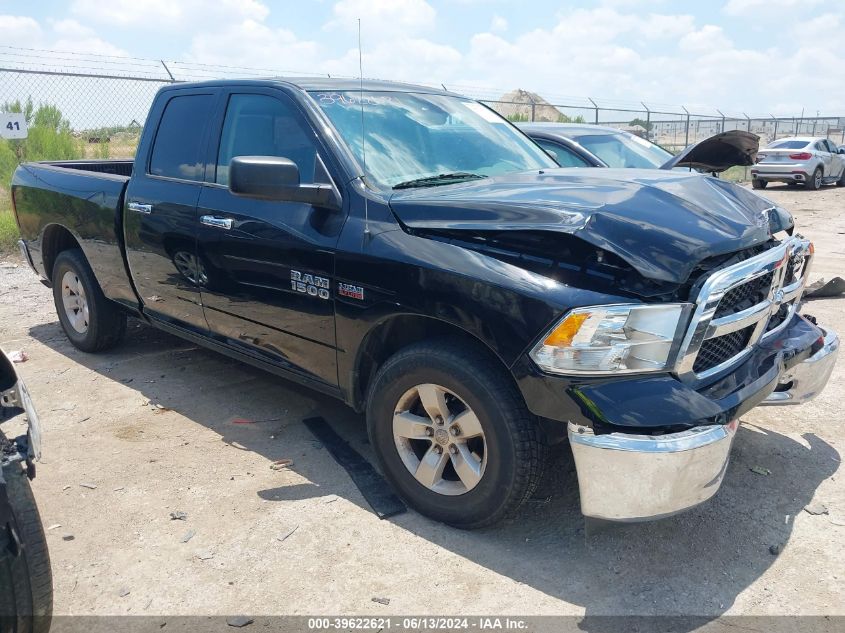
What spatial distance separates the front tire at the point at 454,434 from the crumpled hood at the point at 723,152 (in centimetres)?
334

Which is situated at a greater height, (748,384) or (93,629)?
(748,384)

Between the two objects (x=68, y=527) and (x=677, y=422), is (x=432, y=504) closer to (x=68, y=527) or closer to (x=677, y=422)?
(x=677, y=422)

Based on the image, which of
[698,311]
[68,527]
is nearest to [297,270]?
[68,527]

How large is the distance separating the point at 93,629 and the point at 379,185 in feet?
7.12

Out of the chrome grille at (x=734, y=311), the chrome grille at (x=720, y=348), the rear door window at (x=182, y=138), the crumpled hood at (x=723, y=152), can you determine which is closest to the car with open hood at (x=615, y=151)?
the crumpled hood at (x=723, y=152)

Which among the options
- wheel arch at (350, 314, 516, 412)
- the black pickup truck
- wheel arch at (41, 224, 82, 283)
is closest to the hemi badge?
the black pickup truck

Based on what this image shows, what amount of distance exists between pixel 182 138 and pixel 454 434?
2652 mm

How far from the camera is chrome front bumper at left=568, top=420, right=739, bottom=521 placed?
2541mm

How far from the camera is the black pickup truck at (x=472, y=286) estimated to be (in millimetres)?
2645

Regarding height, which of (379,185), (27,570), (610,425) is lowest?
(27,570)

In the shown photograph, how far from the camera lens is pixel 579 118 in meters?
20.8

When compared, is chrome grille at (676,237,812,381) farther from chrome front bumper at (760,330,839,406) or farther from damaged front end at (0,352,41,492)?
damaged front end at (0,352,41,492)

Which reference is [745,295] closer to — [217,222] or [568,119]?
[217,222]

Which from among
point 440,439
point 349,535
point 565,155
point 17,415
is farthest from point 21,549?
point 565,155
